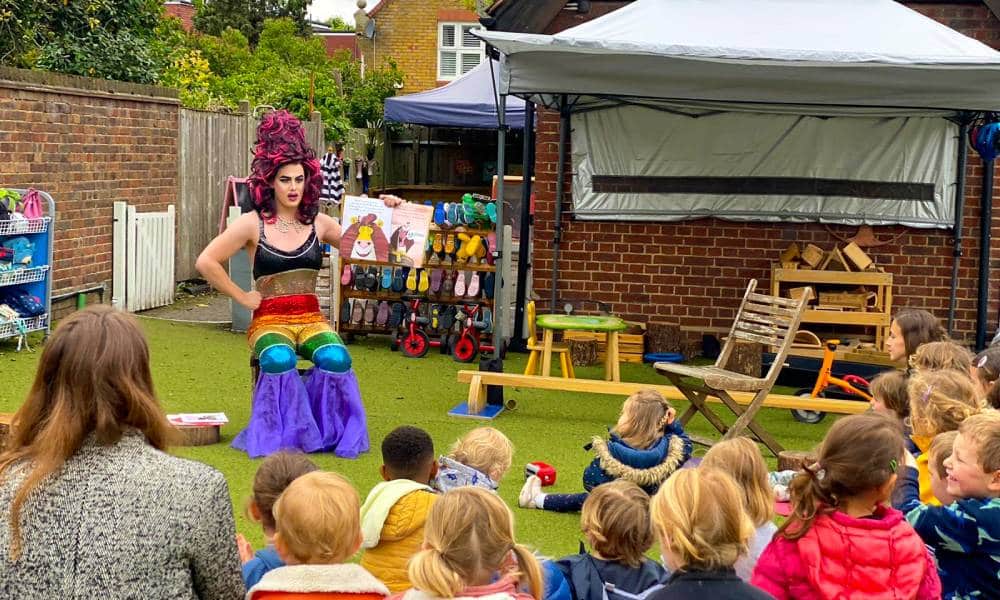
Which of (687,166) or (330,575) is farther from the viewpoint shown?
(687,166)

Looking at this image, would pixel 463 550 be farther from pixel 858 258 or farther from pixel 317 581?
pixel 858 258

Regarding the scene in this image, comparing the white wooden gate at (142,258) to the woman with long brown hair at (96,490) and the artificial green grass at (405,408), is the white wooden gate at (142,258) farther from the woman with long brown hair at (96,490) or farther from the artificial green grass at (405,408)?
the woman with long brown hair at (96,490)

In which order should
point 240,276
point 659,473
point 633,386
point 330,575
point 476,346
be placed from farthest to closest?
1. point 240,276
2. point 476,346
3. point 633,386
4. point 659,473
5. point 330,575

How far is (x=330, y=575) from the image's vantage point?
11.1 feet

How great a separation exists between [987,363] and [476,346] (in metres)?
6.09

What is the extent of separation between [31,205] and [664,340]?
5715mm

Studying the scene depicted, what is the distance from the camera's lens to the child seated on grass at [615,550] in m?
3.96

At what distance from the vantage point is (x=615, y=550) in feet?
13.1

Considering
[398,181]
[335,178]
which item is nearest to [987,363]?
[335,178]

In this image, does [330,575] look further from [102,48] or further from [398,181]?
[398,181]

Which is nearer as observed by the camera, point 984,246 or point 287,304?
point 287,304

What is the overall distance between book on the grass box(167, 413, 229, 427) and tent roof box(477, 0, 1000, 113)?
2908mm

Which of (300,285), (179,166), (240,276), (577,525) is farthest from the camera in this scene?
(179,166)

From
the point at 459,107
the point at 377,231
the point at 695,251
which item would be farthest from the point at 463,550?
the point at 459,107
